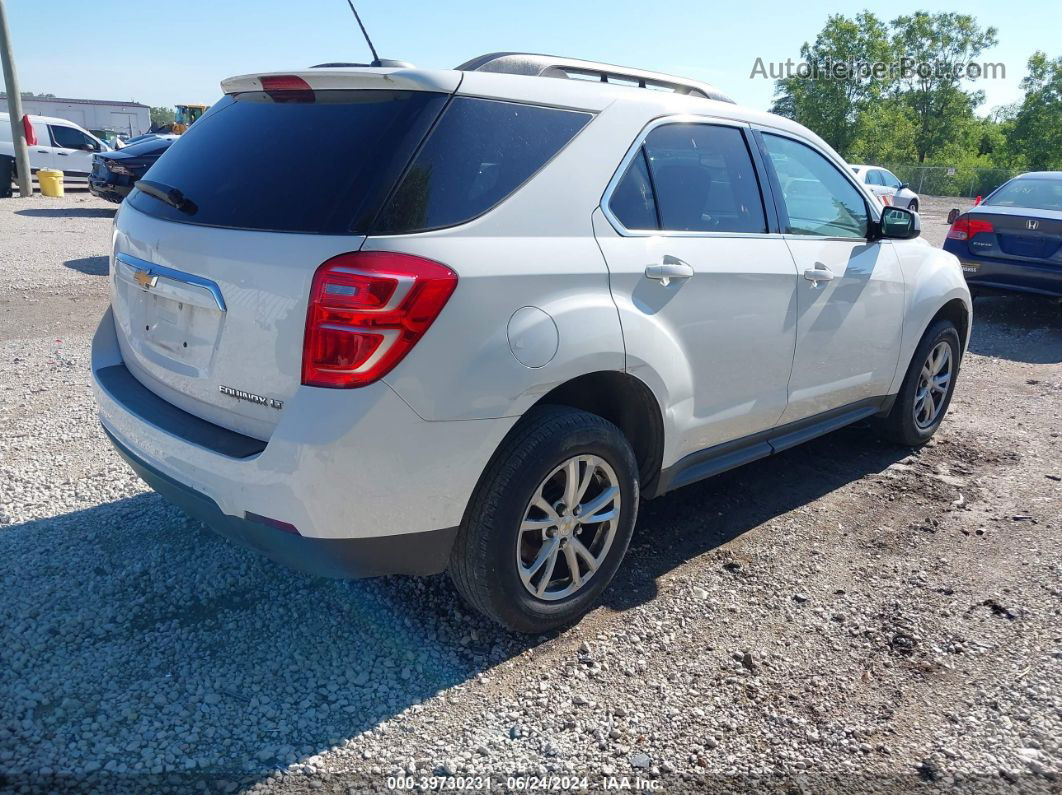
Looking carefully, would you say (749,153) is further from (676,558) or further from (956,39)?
→ (956,39)

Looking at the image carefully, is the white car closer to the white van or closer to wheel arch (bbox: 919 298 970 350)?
wheel arch (bbox: 919 298 970 350)

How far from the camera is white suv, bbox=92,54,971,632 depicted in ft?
7.95

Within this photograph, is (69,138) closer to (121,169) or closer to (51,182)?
(51,182)

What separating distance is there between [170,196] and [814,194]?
2.95 m

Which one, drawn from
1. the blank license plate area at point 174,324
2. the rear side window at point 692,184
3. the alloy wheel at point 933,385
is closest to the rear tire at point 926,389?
the alloy wheel at point 933,385

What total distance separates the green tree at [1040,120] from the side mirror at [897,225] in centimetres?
6605

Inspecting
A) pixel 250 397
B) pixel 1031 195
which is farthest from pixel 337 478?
pixel 1031 195

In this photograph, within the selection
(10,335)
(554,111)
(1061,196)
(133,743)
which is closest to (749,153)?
(554,111)

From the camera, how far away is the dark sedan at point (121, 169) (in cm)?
1412

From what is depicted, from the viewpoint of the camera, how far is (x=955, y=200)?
48438 mm

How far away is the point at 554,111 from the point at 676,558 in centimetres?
197

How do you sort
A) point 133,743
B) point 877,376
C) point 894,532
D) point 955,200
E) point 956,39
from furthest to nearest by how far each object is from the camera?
point 956,39
point 955,200
point 877,376
point 894,532
point 133,743

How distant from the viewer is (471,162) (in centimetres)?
266

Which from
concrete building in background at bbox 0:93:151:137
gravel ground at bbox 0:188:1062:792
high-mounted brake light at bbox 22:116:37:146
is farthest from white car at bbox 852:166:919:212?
concrete building in background at bbox 0:93:151:137
